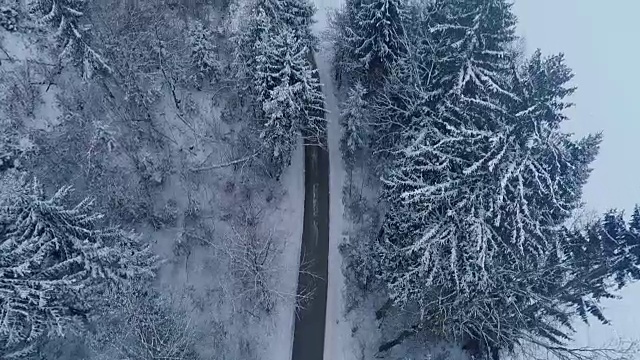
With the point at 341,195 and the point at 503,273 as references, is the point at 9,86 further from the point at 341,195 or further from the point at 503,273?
the point at 503,273

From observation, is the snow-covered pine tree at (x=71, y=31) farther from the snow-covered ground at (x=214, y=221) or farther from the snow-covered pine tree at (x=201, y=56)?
the snow-covered pine tree at (x=201, y=56)

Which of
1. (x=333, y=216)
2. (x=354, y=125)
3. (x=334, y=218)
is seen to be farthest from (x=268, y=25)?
(x=334, y=218)

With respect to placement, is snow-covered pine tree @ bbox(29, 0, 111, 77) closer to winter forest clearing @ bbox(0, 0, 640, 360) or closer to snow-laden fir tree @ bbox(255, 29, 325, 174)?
winter forest clearing @ bbox(0, 0, 640, 360)

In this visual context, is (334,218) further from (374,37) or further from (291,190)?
(374,37)

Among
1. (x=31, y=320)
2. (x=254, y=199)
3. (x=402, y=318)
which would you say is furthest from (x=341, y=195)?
(x=31, y=320)

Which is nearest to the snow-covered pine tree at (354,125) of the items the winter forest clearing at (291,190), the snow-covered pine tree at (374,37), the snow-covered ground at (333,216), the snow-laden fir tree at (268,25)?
the winter forest clearing at (291,190)

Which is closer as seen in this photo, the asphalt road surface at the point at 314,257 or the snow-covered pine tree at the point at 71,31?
the snow-covered pine tree at the point at 71,31
